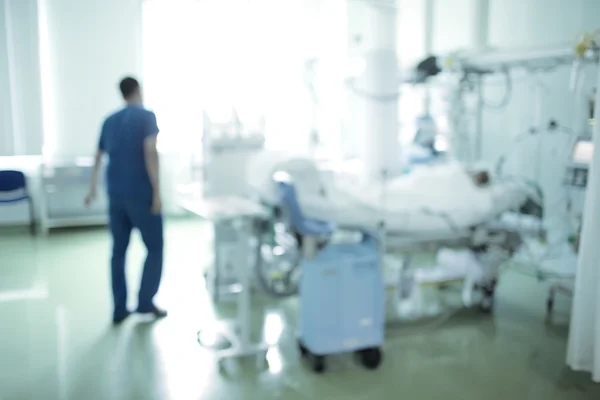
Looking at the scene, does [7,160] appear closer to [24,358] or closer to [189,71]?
[189,71]

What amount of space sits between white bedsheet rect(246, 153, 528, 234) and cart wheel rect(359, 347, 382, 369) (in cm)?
71

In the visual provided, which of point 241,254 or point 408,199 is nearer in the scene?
point 241,254

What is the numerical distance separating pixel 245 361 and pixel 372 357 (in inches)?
28.0

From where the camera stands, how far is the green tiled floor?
2.97 m

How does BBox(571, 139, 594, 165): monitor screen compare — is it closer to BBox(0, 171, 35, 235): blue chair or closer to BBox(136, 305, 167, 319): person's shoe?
BBox(136, 305, 167, 319): person's shoe

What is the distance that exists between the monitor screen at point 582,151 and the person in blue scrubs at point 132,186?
2706mm

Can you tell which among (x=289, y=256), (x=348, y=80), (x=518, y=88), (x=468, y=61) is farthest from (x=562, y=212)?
(x=289, y=256)

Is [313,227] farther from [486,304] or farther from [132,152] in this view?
[486,304]

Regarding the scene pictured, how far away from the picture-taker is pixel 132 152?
369cm

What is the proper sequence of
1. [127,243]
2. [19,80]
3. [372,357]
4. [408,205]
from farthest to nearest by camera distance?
1. [19,80]
2. [127,243]
3. [408,205]
4. [372,357]

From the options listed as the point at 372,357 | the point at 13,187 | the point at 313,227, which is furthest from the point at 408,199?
the point at 13,187

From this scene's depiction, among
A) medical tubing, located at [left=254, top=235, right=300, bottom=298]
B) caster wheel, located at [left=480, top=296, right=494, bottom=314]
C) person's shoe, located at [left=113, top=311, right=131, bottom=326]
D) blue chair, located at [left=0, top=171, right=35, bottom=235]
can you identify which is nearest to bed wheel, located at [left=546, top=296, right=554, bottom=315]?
caster wheel, located at [left=480, top=296, right=494, bottom=314]

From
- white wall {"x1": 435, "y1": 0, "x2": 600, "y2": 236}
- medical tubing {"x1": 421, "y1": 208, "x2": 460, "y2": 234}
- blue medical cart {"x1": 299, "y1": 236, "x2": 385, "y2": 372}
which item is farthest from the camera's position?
white wall {"x1": 435, "y1": 0, "x2": 600, "y2": 236}

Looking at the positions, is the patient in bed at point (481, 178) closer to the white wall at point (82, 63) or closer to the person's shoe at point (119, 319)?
the person's shoe at point (119, 319)
